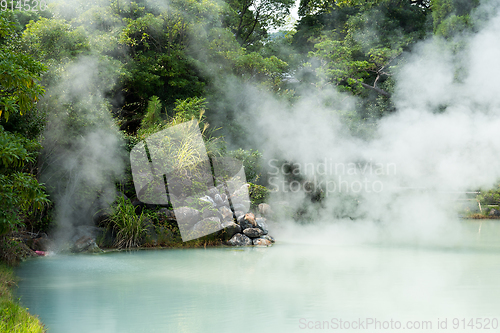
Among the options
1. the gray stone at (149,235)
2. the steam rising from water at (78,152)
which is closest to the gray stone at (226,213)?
the gray stone at (149,235)

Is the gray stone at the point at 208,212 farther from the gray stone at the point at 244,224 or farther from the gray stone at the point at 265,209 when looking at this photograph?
the gray stone at the point at 265,209

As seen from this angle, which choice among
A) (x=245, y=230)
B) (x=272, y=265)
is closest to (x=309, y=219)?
(x=245, y=230)

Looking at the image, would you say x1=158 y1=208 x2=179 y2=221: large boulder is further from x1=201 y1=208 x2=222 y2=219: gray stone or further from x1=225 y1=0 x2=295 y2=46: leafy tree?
x1=225 y1=0 x2=295 y2=46: leafy tree

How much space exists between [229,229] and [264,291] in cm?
436

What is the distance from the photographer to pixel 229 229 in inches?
381

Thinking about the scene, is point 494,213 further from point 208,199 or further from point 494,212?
point 208,199

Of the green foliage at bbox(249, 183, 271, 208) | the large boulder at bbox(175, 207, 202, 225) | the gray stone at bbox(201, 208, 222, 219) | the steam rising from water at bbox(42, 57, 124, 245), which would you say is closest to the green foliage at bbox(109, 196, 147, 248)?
the steam rising from water at bbox(42, 57, 124, 245)

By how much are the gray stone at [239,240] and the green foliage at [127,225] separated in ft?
6.65

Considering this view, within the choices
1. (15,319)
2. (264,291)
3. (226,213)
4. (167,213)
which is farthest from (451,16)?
(15,319)

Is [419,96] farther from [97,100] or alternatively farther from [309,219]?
[97,100]

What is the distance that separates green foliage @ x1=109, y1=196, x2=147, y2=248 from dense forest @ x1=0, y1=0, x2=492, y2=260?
64cm

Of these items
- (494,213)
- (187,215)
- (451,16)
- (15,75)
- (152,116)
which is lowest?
(494,213)

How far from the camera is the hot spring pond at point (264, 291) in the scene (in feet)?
13.8

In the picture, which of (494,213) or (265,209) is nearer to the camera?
(265,209)
